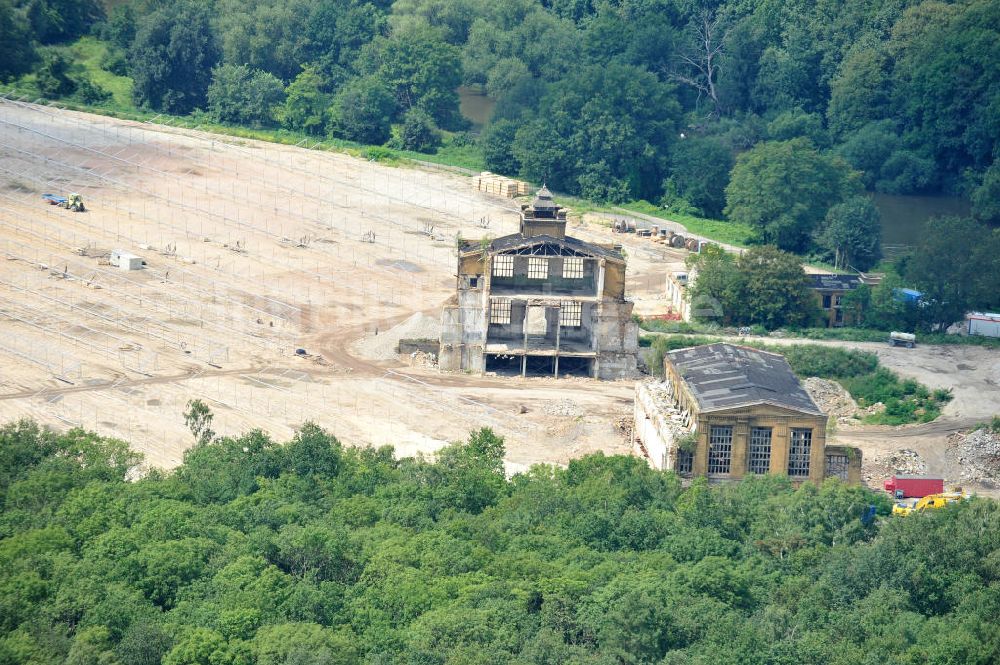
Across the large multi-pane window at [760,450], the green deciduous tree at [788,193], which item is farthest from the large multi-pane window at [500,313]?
the green deciduous tree at [788,193]

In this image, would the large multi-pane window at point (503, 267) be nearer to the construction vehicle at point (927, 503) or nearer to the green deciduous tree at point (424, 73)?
the construction vehicle at point (927, 503)

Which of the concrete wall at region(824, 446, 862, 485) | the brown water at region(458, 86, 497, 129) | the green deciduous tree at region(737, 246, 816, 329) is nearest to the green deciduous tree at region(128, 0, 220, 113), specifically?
the brown water at region(458, 86, 497, 129)

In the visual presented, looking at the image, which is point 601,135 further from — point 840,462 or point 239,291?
point 840,462

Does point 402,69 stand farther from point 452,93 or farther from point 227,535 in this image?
point 227,535

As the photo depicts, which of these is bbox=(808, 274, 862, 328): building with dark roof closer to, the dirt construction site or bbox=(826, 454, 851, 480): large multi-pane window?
the dirt construction site

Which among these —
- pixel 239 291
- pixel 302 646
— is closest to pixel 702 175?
pixel 239 291
